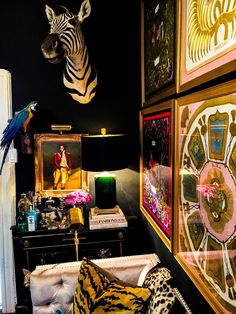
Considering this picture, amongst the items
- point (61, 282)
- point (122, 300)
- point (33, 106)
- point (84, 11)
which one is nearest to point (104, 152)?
point (33, 106)

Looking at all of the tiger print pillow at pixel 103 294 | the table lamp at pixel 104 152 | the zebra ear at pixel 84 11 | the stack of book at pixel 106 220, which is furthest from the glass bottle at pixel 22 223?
the zebra ear at pixel 84 11

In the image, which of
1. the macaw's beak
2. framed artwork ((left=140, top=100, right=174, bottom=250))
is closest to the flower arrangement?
framed artwork ((left=140, top=100, right=174, bottom=250))

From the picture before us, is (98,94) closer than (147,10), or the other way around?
(147,10)

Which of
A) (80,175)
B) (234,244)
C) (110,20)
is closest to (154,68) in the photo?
(110,20)

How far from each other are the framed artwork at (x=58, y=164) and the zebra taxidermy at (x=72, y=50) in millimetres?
413

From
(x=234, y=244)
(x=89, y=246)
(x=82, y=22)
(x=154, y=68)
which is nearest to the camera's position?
(x=234, y=244)

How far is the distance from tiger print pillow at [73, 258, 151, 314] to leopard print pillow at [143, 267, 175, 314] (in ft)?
0.12

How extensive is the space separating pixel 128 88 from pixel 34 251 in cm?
161

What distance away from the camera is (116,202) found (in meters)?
2.53

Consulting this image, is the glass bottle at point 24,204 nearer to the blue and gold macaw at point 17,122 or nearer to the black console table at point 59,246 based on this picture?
the black console table at point 59,246

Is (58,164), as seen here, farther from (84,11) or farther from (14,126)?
(84,11)

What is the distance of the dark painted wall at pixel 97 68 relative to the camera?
237cm

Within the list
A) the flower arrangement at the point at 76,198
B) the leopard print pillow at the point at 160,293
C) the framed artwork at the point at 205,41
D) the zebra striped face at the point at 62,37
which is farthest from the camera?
the flower arrangement at the point at 76,198

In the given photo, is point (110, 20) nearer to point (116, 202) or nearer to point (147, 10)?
point (147, 10)
